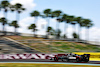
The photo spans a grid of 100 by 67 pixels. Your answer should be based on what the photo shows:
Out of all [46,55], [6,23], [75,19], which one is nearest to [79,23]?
[75,19]

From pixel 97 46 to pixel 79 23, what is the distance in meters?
47.9

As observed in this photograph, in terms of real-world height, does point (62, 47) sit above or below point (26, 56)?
above

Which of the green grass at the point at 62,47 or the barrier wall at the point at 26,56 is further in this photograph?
the green grass at the point at 62,47

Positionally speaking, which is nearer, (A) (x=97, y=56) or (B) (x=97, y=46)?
(A) (x=97, y=56)

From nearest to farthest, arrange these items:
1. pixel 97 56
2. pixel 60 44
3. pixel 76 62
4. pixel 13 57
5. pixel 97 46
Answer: pixel 76 62
pixel 97 56
pixel 13 57
pixel 97 46
pixel 60 44

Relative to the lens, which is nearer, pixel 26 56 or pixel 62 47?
pixel 26 56

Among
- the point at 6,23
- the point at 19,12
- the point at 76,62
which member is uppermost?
the point at 19,12

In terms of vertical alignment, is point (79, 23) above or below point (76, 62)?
above

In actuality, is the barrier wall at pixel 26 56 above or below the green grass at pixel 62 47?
below

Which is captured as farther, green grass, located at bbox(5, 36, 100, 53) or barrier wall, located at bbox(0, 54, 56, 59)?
green grass, located at bbox(5, 36, 100, 53)

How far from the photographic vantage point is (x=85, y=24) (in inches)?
2943

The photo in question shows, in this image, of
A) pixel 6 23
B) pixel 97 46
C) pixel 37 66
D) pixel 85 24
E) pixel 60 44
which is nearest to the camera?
pixel 37 66

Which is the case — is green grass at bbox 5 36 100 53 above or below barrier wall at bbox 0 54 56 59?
above

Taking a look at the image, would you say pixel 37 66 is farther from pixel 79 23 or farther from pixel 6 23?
pixel 79 23
